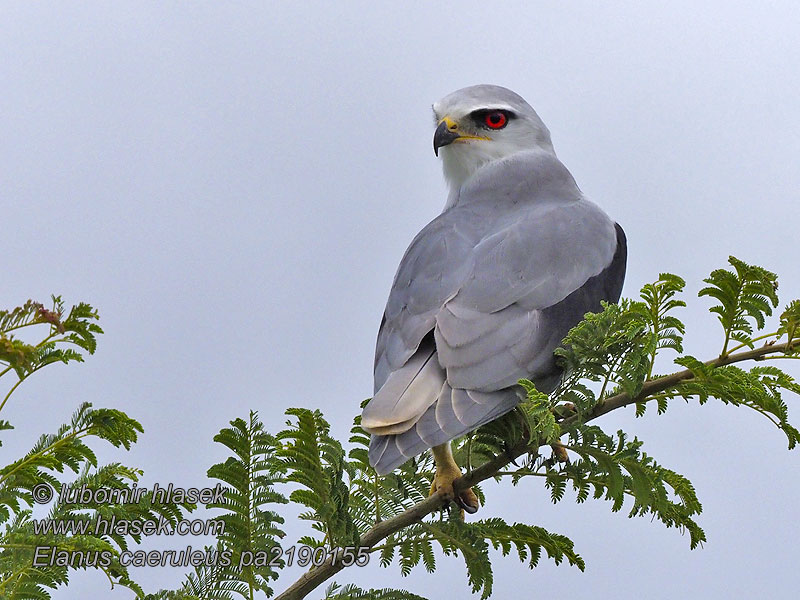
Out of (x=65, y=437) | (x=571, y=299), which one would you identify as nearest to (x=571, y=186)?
(x=571, y=299)

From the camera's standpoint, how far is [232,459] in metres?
4.33

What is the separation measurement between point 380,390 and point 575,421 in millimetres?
1081

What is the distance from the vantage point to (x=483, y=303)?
5.17 metres

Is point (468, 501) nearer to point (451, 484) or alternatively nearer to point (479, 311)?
point (451, 484)

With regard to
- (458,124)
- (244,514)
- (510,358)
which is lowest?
(244,514)

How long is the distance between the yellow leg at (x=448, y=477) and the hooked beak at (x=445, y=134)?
119 inches

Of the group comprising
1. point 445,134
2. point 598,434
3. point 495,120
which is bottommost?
point 598,434

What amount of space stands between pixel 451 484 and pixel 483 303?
1029mm

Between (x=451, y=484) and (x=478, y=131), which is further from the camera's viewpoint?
(x=478, y=131)

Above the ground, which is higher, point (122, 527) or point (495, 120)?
point (495, 120)

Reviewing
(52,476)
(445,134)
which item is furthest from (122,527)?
(445,134)

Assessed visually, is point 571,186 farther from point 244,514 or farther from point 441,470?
point 244,514

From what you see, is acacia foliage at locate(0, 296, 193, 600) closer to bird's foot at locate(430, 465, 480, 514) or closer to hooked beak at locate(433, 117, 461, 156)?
bird's foot at locate(430, 465, 480, 514)

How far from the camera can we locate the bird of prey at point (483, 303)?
14.9 ft
